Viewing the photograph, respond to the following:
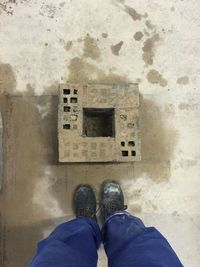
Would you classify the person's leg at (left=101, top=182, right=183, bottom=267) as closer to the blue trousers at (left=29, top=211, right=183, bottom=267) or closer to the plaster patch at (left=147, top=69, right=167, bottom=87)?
the blue trousers at (left=29, top=211, right=183, bottom=267)

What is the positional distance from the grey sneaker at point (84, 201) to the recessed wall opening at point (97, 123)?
0.92 feet

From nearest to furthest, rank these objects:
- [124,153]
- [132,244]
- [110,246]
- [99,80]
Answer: [132,244] → [110,246] → [124,153] → [99,80]

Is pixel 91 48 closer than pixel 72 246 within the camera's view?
No

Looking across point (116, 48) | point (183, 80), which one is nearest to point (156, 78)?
point (183, 80)

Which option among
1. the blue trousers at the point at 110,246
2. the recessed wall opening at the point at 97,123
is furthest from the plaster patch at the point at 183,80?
the blue trousers at the point at 110,246

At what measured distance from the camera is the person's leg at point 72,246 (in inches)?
51.8

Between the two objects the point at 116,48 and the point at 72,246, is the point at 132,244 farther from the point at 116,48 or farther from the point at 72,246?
the point at 116,48

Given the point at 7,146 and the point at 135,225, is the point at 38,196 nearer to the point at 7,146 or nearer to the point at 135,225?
the point at 7,146

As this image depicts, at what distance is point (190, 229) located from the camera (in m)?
1.95

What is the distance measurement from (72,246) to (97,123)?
0.73m

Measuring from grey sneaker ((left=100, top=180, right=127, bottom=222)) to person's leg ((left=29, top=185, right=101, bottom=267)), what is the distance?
0.31ft

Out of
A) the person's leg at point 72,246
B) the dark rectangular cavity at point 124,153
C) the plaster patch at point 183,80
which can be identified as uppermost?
the plaster patch at point 183,80

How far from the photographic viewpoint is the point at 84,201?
1.87 metres

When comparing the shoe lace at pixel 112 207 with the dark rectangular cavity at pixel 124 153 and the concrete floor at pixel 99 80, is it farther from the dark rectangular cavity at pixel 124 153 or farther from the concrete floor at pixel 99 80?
the dark rectangular cavity at pixel 124 153
